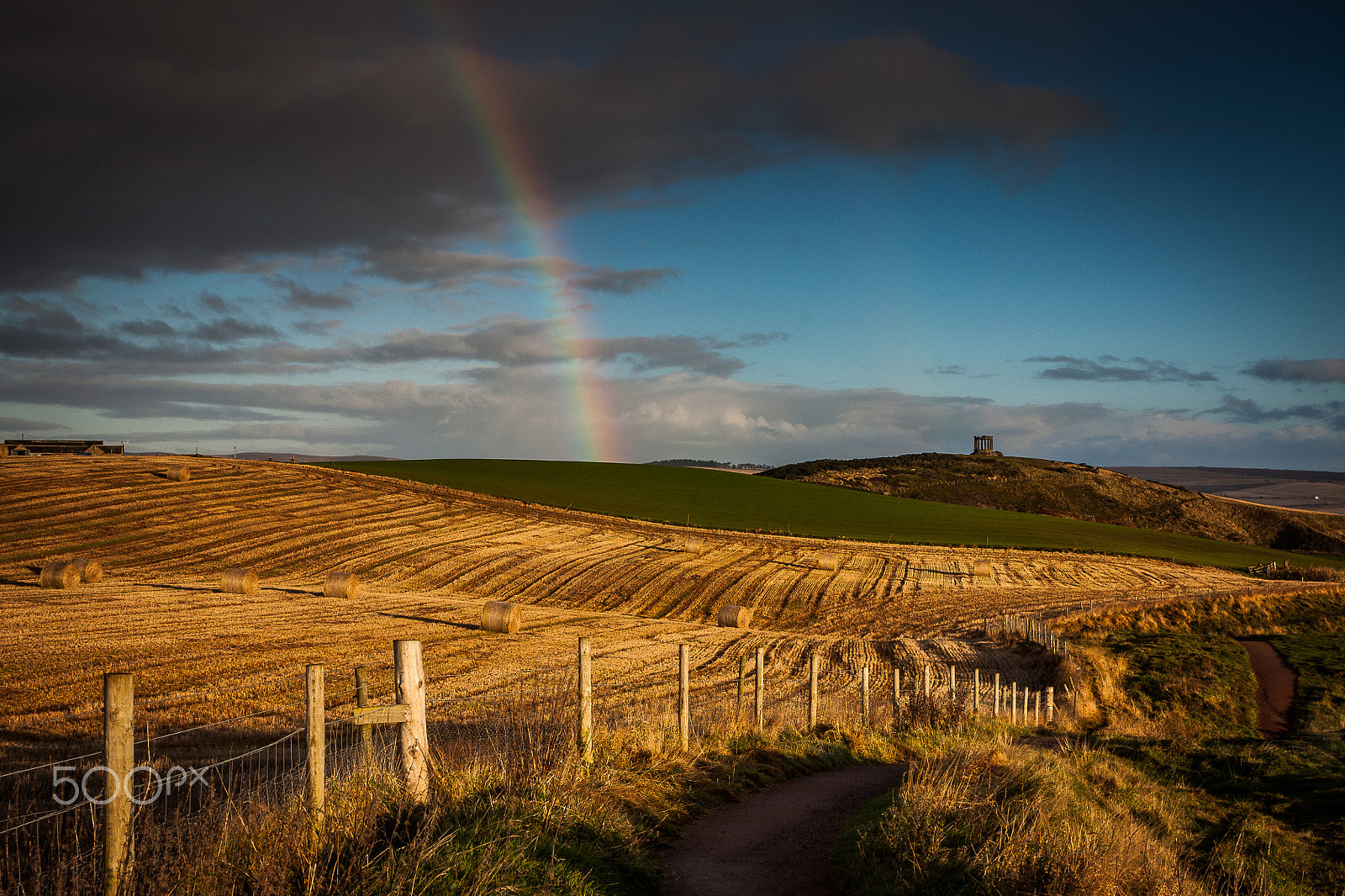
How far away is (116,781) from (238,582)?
1033 inches

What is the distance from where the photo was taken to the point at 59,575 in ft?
90.8

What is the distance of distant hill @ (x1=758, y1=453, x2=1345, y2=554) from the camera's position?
9362cm

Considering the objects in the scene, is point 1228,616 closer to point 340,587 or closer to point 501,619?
point 501,619

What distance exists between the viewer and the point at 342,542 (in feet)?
129

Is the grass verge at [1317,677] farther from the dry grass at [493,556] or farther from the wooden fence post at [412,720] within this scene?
the wooden fence post at [412,720]

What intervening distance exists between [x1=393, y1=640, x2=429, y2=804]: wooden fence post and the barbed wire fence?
29 mm

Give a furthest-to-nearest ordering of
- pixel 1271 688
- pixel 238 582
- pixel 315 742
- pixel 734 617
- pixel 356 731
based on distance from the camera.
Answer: pixel 734 617 < pixel 1271 688 < pixel 238 582 < pixel 356 731 < pixel 315 742

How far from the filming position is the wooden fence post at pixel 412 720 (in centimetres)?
799

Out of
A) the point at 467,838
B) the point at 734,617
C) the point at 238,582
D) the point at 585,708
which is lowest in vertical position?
the point at 734,617

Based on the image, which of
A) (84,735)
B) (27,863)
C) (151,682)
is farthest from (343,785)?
(151,682)

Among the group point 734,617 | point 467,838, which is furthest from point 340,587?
point 467,838

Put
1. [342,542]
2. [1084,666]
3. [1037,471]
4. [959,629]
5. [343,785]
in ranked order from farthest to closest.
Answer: [1037,471]
[342,542]
[959,629]
[1084,666]
[343,785]

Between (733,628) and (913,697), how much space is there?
1023 cm

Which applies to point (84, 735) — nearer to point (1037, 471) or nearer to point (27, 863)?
point (27, 863)
